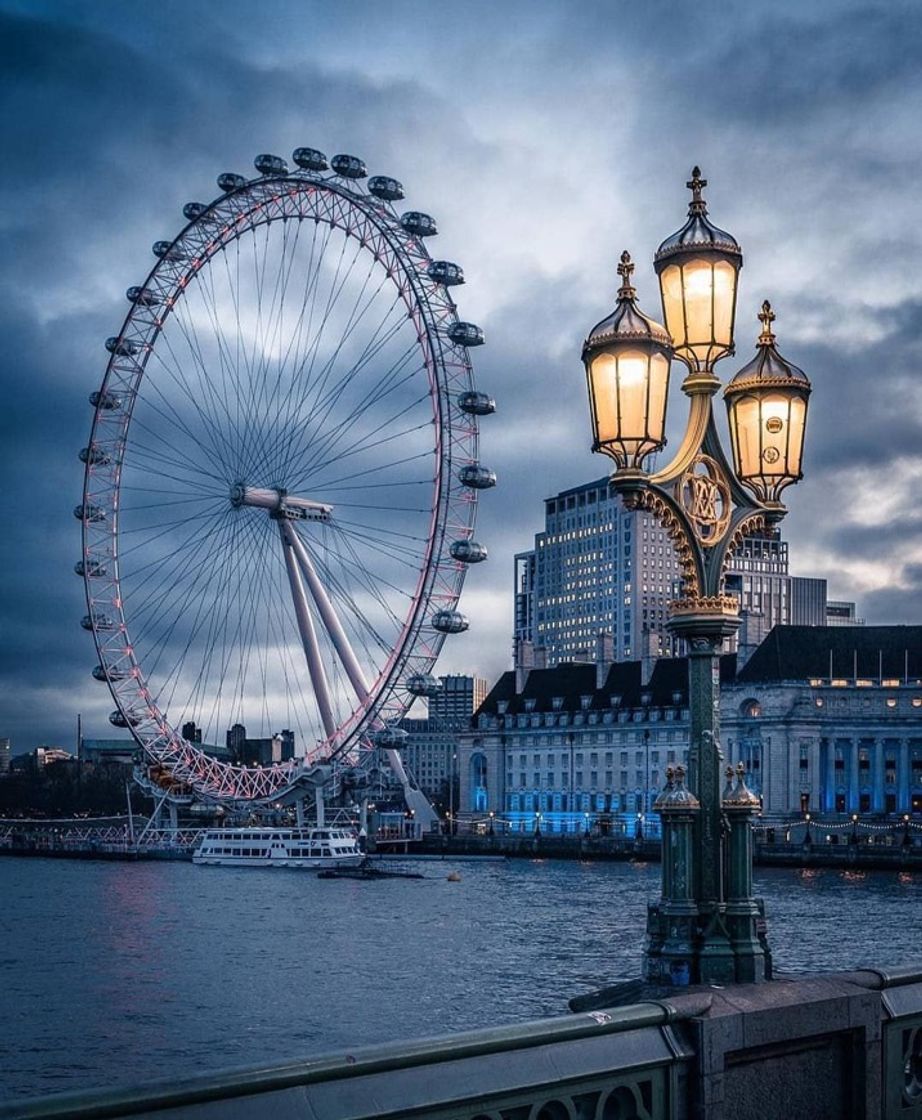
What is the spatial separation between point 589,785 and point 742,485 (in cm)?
13732

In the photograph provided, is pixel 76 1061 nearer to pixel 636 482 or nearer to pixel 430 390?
pixel 636 482

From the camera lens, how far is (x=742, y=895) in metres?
11.1

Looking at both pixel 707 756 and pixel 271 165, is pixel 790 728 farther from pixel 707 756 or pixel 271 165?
pixel 707 756

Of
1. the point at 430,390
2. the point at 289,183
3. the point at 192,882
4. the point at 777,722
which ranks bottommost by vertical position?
the point at 192,882

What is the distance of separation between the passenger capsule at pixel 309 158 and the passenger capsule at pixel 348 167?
0.91m

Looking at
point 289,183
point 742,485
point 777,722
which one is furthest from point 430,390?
point 777,722

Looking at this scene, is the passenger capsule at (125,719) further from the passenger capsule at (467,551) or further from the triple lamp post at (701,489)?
the triple lamp post at (701,489)

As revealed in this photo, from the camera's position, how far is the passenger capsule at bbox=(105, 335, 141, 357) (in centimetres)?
8094

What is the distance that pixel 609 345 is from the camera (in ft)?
37.1

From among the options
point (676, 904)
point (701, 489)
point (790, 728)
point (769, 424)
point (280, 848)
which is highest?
point (769, 424)

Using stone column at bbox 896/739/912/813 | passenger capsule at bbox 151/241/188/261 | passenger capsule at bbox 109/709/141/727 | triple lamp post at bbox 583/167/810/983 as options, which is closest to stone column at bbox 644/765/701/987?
triple lamp post at bbox 583/167/810/983

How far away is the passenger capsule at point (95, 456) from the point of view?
82812mm

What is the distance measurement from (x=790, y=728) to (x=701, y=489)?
121 metres

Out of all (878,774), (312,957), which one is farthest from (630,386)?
(878,774)
